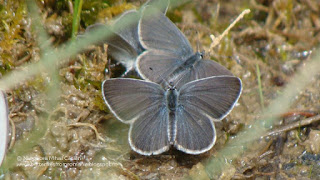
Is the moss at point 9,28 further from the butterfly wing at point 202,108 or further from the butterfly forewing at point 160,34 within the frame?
the butterfly wing at point 202,108

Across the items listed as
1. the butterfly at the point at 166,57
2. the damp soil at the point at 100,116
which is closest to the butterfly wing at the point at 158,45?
the butterfly at the point at 166,57

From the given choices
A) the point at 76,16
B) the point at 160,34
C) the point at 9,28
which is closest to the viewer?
the point at 76,16

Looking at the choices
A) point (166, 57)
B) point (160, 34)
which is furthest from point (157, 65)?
point (160, 34)

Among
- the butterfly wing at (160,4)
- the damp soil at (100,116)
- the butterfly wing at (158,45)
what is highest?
the butterfly wing at (160,4)

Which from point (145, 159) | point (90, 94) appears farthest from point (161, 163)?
point (90, 94)

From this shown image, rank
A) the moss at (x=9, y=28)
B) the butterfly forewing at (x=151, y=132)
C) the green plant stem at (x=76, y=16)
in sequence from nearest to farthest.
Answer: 1. the butterfly forewing at (x=151, y=132)
2. the green plant stem at (x=76, y=16)
3. the moss at (x=9, y=28)

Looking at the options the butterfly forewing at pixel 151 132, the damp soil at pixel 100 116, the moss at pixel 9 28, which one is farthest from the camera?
the moss at pixel 9 28

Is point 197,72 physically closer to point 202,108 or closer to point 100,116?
point 202,108

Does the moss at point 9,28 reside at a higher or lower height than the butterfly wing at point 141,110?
higher
